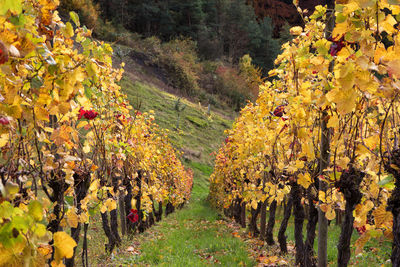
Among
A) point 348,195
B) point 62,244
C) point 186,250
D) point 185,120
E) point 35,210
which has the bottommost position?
point 185,120

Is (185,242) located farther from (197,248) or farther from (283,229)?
(283,229)

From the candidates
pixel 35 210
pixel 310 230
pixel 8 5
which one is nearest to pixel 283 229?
pixel 310 230

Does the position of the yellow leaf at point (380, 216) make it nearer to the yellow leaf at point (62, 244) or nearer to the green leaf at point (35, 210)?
the yellow leaf at point (62, 244)

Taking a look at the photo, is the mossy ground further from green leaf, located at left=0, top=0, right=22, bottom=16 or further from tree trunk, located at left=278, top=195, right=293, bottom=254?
green leaf, located at left=0, top=0, right=22, bottom=16

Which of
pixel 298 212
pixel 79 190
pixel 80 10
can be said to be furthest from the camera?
pixel 80 10

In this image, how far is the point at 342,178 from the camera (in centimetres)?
287

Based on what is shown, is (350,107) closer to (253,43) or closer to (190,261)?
(190,261)

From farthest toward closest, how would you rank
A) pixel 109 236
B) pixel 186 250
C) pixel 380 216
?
pixel 186 250, pixel 109 236, pixel 380 216

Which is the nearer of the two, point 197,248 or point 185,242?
point 197,248

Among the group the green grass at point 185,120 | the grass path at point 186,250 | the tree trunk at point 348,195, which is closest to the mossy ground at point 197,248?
the grass path at point 186,250

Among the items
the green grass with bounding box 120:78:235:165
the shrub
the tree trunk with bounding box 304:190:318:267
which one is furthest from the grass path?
the shrub

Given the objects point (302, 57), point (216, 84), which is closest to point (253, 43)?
point (216, 84)

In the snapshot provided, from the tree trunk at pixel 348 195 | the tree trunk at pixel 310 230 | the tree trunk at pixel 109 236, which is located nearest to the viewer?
the tree trunk at pixel 348 195

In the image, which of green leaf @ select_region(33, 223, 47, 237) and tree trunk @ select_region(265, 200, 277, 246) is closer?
green leaf @ select_region(33, 223, 47, 237)
